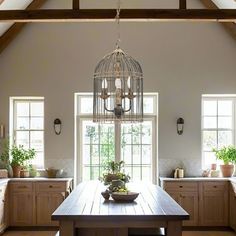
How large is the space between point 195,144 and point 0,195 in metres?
3.49

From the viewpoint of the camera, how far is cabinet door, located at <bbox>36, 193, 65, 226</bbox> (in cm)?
761

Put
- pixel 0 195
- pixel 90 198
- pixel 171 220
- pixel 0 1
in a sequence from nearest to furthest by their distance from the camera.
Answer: pixel 171 220, pixel 90 198, pixel 0 1, pixel 0 195

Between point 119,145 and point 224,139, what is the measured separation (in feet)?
6.37

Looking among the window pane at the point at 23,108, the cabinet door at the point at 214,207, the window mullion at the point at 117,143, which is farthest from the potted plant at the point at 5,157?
the cabinet door at the point at 214,207

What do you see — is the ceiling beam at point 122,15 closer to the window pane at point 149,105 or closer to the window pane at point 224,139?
the window pane at point 149,105

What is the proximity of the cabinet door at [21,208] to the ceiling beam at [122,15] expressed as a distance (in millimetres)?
3101

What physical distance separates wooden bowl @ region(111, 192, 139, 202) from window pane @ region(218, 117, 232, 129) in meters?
3.74

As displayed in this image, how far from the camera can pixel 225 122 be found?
8258 millimetres

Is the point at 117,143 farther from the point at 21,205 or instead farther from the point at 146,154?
the point at 21,205

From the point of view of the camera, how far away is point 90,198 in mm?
5215

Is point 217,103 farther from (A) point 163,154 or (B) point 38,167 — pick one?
(B) point 38,167

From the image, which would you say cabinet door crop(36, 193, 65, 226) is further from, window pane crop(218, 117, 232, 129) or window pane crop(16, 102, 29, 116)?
window pane crop(218, 117, 232, 129)

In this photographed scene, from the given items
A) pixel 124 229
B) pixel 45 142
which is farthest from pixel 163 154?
pixel 124 229

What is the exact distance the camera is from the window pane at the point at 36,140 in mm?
8242
